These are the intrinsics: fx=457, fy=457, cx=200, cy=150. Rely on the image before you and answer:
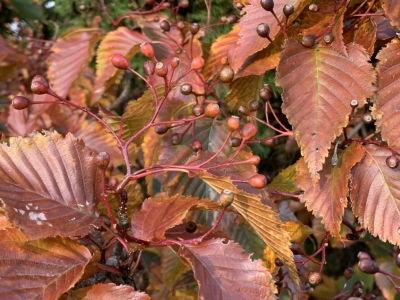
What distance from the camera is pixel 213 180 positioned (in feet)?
2.23

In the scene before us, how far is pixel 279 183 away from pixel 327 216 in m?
0.22

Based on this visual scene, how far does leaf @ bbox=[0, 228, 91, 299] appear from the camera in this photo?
60cm

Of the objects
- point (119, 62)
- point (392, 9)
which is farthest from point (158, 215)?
point (392, 9)

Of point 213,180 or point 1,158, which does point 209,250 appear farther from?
point 1,158

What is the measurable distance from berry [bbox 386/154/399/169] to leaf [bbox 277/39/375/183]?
0.30ft

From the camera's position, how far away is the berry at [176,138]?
3.18ft

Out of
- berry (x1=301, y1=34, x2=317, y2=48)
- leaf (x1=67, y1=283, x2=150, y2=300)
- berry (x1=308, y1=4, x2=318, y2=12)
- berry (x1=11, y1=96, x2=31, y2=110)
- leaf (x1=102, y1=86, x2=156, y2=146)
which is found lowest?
leaf (x1=67, y1=283, x2=150, y2=300)

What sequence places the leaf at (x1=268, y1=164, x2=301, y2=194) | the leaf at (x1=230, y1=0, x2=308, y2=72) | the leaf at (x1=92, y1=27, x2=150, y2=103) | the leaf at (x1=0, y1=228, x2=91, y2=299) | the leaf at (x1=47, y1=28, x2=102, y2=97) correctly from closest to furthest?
the leaf at (x1=0, y1=228, x2=91, y2=299)
the leaf at (x1=230, y1=0, x2=308, y2=72)
the leaf at (x1=268, y1=164, x2=301, y2=194)
the leaf at (x1=92, y1=27, x2=150, y2=103)
the leaf at (x1=47, y1=28, x2=102, y2=97)

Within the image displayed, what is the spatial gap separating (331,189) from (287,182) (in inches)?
7.6

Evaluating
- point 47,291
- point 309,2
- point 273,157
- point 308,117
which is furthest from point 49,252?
point 273,157

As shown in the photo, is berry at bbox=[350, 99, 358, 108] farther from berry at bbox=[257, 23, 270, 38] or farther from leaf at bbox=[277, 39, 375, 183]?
berry at bbox=[257, 23, 270, 38]

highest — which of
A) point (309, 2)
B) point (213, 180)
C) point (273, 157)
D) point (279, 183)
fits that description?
point (309, 2)

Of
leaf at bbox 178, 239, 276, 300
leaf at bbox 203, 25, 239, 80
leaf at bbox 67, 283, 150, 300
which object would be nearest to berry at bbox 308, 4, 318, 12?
leaf at bbox 203, 25, 239, 80

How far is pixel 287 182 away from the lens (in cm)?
96
